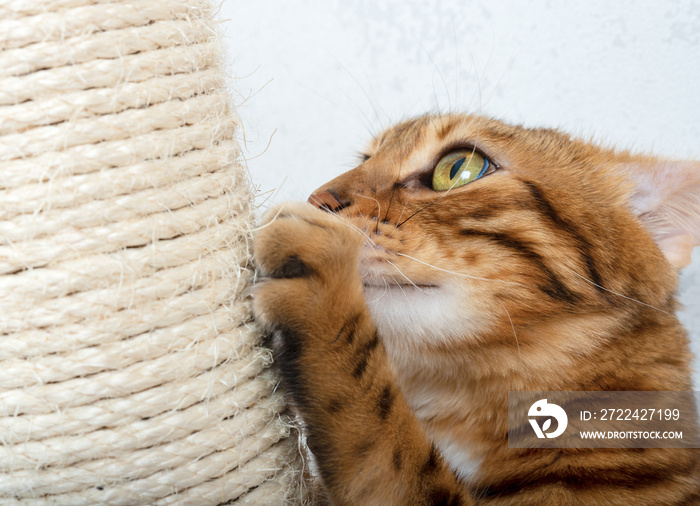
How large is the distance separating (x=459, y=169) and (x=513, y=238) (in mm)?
125

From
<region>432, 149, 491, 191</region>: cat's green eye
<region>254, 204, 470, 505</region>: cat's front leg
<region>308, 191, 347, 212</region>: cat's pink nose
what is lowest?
<region>254, 204, 470, 505</region>: cat's front leg

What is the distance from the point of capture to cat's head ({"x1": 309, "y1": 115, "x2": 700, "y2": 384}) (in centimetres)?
71

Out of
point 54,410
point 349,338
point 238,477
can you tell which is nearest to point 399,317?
point 349,338

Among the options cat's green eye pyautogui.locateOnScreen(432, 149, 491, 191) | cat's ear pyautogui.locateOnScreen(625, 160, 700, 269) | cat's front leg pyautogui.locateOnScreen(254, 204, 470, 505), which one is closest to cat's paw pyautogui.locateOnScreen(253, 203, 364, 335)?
cat's front leg pyautogui.locateOnScreen(254, 204, 470, 505)

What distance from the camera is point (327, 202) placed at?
747mm

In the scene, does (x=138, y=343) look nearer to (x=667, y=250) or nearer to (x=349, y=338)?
(x=349, y=338)

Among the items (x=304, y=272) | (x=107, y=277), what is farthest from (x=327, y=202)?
(x=107, y=277)

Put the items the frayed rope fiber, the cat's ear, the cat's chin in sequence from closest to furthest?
the frayed rope fiber → the cat's chin → the cat's ear

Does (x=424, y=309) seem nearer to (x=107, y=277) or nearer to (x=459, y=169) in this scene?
(x=459, y=169)

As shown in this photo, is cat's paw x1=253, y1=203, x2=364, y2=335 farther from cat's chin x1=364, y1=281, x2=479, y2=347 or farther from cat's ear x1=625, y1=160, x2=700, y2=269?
cat's ear x1=625, y1=160, x2=700, y2=269

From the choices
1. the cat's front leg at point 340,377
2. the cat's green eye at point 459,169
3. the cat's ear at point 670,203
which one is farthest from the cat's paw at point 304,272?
the cat's ear at point 670,203

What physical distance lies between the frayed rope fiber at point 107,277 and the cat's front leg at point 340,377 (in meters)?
0.07

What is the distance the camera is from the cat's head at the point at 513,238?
0.71 m

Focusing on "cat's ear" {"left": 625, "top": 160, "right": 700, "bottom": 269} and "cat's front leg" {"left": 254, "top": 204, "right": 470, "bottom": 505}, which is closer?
"cat's front leg" {"left": 254, "top": 204, "right": 470, "bottom": 505}
